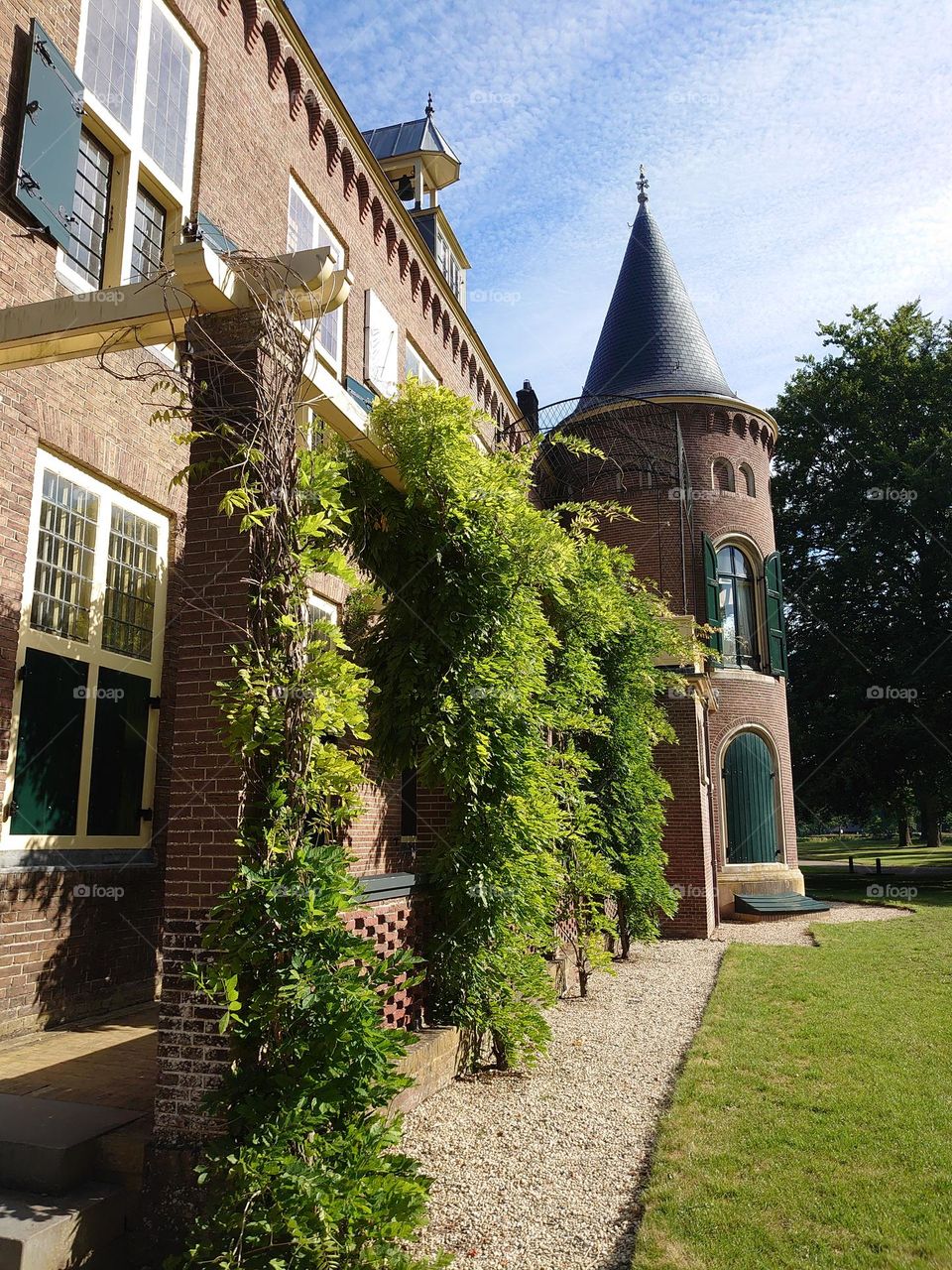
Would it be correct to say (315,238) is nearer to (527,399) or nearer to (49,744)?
(49,744)

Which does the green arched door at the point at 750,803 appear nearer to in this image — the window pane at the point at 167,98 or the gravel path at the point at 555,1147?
the gravel path at the point at 555,1147

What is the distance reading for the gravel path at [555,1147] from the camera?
3.96 m

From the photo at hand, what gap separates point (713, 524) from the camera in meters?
20.5

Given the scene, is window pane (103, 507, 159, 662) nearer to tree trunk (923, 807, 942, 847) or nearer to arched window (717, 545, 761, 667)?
arched window (717, 545, 761, 667)

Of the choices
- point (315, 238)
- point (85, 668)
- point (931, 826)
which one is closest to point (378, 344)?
point (315, 238)

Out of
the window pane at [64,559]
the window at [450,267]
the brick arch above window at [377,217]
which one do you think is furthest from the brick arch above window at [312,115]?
the window pane at [64,559]

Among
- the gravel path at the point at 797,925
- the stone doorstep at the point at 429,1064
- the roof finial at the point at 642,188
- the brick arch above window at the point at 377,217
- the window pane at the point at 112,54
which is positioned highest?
the roof finial at the point at 642,188

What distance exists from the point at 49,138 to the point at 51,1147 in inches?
263

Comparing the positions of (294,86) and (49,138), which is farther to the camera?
(294,86)

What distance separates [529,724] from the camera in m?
6.80

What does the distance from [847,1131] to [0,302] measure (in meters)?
7.51

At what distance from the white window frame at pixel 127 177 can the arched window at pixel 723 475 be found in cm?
1477

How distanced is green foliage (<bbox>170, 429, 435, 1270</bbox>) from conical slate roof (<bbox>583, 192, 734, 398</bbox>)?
18232 mm

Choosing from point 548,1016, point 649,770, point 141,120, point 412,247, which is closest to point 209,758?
point 548,1016
